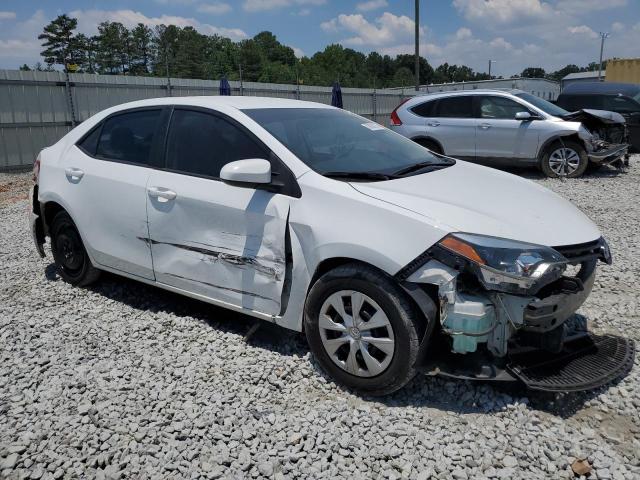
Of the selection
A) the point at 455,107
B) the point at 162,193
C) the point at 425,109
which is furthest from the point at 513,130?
the point at 162,193

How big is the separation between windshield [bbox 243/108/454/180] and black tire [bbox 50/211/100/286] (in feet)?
6.79

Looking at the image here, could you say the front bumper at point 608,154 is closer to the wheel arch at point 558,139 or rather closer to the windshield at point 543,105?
the wheel arch at point 558,139

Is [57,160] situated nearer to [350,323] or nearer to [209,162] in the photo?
[209,162]

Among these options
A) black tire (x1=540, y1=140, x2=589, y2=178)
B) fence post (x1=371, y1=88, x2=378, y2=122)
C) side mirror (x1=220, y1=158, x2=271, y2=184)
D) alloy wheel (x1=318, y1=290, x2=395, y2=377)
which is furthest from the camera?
fence post (x1=371, y1=88, x2=378, y2=122)

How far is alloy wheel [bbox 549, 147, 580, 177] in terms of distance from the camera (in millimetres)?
10133

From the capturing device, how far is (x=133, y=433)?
2783 mm

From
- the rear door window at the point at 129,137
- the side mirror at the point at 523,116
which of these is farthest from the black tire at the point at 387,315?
the side mirror at the point at 523,116

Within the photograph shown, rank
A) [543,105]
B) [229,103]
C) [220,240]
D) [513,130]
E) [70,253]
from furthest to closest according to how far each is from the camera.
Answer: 1. [543,105]
2. [513,130]
3. [70,253]
4. [229,103]
5. [220,240]

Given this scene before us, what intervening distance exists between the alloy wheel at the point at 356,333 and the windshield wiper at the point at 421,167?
93cm

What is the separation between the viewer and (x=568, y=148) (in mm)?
10117

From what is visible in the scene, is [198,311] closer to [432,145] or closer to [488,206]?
[488,206]

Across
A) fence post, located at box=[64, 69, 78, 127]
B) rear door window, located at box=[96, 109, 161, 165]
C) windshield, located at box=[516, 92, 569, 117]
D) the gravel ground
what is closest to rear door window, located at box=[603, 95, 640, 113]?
windshield, located at box=[516, 92, 569, 117]

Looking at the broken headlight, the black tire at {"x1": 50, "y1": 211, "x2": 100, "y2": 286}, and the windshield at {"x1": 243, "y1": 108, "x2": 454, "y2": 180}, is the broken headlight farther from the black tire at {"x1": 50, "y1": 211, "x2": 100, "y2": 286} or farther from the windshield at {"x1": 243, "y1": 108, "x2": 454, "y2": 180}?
the black tire at {"x1": 50, "y1": 211, "x2": 100, "y2": 286}

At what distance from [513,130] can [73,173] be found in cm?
845
